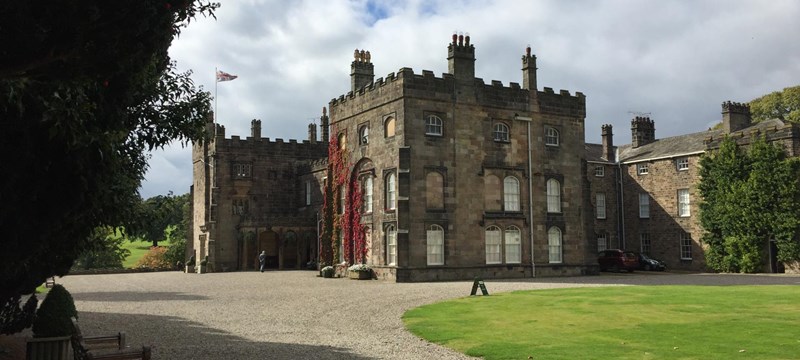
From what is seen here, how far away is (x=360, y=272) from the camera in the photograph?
34.5 meters

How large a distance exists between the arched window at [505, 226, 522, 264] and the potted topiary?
2667cm

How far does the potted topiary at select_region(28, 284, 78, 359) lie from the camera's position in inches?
402

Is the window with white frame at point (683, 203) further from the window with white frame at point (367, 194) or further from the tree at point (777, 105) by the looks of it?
the window with white frame at point (367, 194)

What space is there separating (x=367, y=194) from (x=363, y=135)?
3183 millimetres

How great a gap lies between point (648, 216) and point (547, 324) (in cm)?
3523

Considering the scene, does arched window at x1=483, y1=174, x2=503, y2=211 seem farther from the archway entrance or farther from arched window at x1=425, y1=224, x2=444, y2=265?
the archway entrance

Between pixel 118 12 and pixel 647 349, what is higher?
pixel 118 12

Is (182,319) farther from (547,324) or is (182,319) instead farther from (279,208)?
(279,208)

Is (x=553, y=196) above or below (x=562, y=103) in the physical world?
below

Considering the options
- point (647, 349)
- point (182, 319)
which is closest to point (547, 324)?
point (647, 349)

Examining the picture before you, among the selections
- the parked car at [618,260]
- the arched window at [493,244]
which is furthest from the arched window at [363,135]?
the parked car at [618,260]

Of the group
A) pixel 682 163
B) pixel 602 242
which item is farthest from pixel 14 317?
pixel 602 242

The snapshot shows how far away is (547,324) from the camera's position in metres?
15.1

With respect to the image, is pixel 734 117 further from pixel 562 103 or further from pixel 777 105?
pixel 777 105
